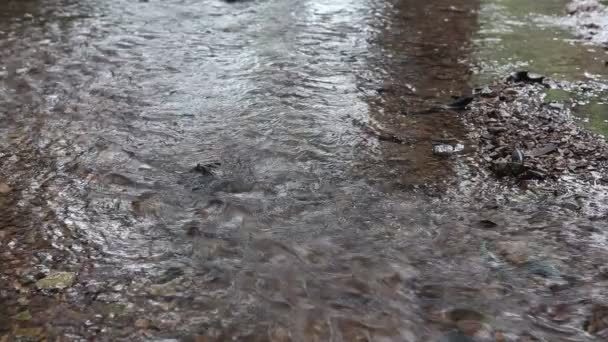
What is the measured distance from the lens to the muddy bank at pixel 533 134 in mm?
4113

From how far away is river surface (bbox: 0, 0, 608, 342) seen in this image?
2.83 meters

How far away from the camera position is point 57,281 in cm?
298

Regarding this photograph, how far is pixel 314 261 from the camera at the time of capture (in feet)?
10.7

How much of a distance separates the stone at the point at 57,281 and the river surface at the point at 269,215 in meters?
0.04

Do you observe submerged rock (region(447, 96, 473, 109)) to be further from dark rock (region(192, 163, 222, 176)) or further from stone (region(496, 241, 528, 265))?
dark rock (region(192, 163, 222, 176))

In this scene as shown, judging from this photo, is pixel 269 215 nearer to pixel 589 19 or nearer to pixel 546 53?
pixel 546 53

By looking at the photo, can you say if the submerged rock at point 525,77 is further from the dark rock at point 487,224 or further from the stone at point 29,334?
the stone at point 29,334

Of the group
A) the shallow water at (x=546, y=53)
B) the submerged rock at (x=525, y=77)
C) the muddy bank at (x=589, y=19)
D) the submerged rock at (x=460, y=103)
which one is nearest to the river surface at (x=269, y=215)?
the submerged rock at (x=460, y=103)

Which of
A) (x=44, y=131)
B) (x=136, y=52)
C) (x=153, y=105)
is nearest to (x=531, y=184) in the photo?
(x=153, y=105)

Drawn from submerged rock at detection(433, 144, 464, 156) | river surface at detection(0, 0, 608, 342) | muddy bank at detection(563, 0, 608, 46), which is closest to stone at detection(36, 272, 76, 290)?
river surface at detection(0, 0, 608, 342)

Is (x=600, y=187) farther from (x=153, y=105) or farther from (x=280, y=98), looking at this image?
(x=153, y=105)

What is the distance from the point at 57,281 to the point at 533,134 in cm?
405

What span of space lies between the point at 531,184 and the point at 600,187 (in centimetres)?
49

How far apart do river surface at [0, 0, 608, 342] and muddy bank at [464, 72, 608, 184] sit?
25cm
